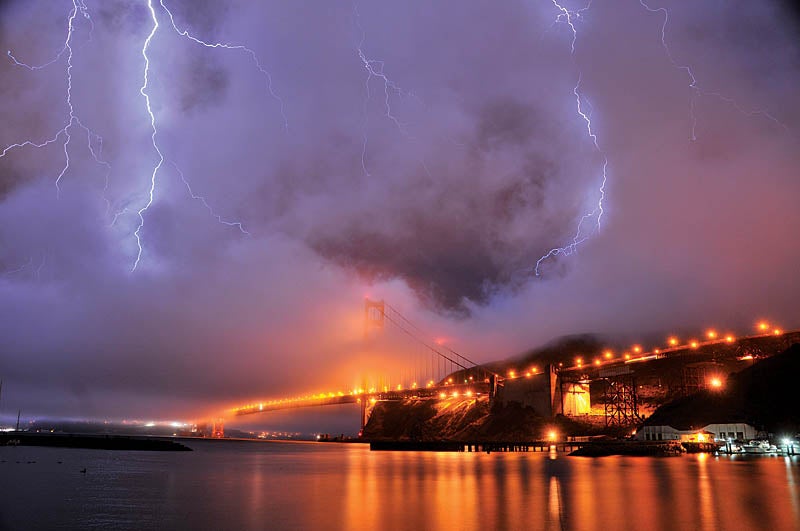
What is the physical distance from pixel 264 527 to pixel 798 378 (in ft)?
263

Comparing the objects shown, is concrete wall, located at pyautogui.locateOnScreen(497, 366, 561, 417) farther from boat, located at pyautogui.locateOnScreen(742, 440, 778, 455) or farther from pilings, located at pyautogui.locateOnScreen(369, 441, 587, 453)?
boat, located at pyautogui.locateOnScreen(742, 440, 778, 455)

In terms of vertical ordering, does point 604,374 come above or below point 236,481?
above

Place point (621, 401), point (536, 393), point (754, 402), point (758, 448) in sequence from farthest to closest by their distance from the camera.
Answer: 1. point (536, 393)
2. point (621, 401)
3. point (754, 402)
4. point (758, 448)

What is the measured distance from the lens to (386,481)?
3622 cm

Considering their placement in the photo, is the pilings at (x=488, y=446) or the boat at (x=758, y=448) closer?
the boat at (x=758, y=448)

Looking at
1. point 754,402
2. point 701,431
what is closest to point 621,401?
point 701,431

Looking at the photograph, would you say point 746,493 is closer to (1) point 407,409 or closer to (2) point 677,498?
(2) point 677,498

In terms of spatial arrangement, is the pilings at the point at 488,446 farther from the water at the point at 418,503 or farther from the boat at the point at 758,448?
the water at the point at 418,503

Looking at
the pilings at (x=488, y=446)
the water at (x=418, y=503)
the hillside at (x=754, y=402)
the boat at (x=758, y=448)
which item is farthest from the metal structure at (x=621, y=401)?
the water at (x=418, y=503)

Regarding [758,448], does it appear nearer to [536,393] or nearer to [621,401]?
[621,401]

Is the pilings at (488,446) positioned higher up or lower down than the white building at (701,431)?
lower down

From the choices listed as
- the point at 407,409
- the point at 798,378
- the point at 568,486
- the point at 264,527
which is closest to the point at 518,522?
the point at 264,527

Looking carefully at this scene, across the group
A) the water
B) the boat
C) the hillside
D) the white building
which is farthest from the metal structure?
the water

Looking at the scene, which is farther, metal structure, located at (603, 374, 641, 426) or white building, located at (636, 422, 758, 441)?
metal structure, located at (603, 374, 641, 426)
